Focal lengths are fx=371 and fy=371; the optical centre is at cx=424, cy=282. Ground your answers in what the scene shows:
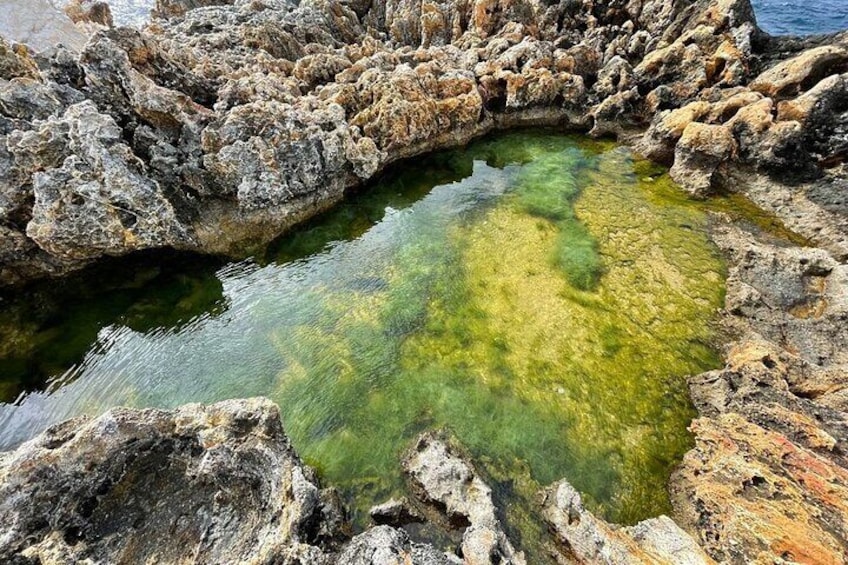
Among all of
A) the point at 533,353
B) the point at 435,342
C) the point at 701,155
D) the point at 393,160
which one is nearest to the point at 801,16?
the point at 701,155

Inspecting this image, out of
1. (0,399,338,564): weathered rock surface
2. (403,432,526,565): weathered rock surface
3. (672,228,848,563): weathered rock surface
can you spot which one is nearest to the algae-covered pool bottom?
(403,432,526,565): weathered rock surface

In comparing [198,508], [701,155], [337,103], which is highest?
[337,103]

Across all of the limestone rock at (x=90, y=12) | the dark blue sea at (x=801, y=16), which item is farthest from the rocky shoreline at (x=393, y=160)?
the dark blue sea at (x=801, y=16)

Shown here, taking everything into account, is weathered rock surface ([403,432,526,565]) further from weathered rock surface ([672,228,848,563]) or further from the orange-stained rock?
weathered rock surface ([672,228,848,563])

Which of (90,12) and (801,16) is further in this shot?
(801,16)

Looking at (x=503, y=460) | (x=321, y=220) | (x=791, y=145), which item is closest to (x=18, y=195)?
(x=321, y=220)

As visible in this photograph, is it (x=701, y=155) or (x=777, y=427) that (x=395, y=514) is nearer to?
(x=777, y=427)
